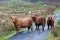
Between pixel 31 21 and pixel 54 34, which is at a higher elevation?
pixel 31 21

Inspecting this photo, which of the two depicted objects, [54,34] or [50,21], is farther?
[50,21]

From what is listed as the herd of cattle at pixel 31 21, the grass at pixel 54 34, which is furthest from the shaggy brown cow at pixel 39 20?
the grass at pixel 54 34

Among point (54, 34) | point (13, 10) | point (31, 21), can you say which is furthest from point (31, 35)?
point (13, 10)

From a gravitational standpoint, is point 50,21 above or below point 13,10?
below

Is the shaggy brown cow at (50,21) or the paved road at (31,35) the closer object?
the paved road at (31,35)

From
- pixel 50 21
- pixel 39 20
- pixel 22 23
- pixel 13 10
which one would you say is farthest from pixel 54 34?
pixel 13 10

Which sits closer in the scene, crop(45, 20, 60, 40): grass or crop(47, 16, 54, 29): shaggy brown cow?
crop(45, 20, 60, 40): grass

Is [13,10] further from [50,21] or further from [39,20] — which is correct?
[50,21]

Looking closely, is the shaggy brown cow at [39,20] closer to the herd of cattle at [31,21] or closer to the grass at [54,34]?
the herd of cattle at [31,21]

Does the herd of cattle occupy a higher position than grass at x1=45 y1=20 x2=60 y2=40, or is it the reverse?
the herd of cattle

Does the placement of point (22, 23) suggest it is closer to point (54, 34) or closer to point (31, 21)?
point (31, 21)

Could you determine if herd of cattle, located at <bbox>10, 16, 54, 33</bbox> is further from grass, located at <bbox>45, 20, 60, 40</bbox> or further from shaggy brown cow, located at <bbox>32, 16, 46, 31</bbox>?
grass, located at <bbox>45, 20, 60, 40</bbox>

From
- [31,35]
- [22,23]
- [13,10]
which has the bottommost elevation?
[31,35]

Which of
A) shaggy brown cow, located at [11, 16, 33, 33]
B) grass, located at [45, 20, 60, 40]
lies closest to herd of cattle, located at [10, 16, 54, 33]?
shaggy brown cow, located at [11, 16, 33, 33]
